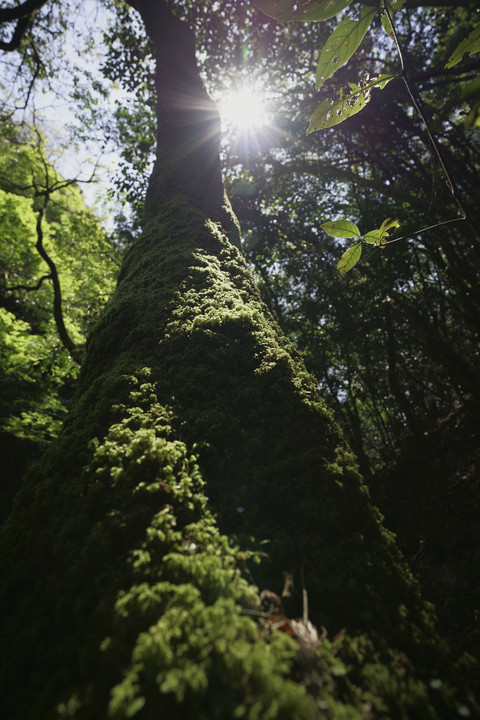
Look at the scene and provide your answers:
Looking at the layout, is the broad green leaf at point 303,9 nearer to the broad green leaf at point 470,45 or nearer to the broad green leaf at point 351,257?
the broad green leaf at point 470,45

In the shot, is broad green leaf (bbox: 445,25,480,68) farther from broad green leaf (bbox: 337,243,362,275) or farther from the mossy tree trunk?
the mossy tree trunk

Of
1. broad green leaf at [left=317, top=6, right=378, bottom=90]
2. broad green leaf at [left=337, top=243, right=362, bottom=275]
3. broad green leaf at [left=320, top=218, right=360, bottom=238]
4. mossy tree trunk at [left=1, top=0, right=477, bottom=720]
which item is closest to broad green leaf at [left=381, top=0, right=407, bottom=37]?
broad green leaf at [left=317, top=6, right=378, bottom=90]

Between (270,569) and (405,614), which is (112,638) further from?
(405,614)

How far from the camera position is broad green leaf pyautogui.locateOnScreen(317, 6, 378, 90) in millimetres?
1135

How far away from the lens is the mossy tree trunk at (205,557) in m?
0.67

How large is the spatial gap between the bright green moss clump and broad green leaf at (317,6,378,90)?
124 centimetres

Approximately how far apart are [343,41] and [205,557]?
73.9 inches

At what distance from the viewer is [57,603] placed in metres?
0.90

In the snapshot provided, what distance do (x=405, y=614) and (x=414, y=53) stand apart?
12342 mm

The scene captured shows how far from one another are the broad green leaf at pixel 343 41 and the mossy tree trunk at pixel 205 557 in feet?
4.01

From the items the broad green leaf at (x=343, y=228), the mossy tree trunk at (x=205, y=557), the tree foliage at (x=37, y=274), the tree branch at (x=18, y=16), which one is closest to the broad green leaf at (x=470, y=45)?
the broad green leaf at (x=343, y=228)

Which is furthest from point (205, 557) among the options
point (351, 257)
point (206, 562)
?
point (351, 257)

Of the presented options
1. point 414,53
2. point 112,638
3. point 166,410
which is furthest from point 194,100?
point 414,53

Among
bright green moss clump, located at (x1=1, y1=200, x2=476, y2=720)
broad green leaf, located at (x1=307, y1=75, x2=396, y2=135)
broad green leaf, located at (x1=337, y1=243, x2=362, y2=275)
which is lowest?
bright green moss clump, located at (x1=1, y1=200, x2=476, y2=720)
